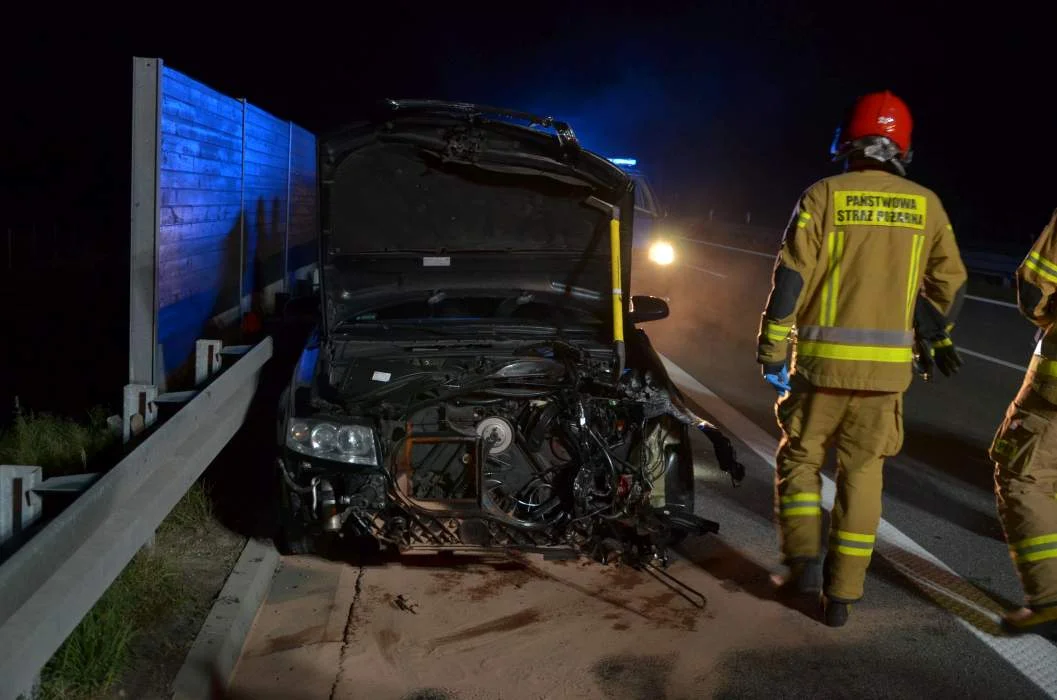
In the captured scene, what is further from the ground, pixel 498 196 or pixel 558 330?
pixel 498 196

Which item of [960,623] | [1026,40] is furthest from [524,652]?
[1026,40]

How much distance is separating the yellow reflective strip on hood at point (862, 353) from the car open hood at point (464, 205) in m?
1.64

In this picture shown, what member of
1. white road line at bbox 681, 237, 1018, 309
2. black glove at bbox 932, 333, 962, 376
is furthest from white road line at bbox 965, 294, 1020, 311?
black glove at bbox 932, 333, 962, 376

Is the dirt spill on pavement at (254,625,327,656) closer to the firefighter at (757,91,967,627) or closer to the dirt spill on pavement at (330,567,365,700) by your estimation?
the dirt spill on pavement at (330,567,365,700)

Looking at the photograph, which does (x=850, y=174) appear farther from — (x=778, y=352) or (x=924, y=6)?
(x=924, y=6)

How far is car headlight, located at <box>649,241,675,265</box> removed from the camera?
16828mm

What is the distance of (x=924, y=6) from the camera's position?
62.4 meters

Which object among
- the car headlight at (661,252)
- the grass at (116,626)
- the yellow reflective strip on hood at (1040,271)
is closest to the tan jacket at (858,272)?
the yellow reflective strip on hood at (1040,271)

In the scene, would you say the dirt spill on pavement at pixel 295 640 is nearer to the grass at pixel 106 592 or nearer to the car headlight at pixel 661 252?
the grass at pixel 106 592

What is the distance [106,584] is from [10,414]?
5.27 meters

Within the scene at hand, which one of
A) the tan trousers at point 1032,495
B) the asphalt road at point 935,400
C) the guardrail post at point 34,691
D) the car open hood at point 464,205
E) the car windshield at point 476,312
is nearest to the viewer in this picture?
the guardrail post at point 34,691

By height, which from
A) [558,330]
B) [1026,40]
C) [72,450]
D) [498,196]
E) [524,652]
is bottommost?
[524,652]

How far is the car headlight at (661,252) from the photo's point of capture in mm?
16828

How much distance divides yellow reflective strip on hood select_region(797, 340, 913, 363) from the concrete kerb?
8.66 ft
